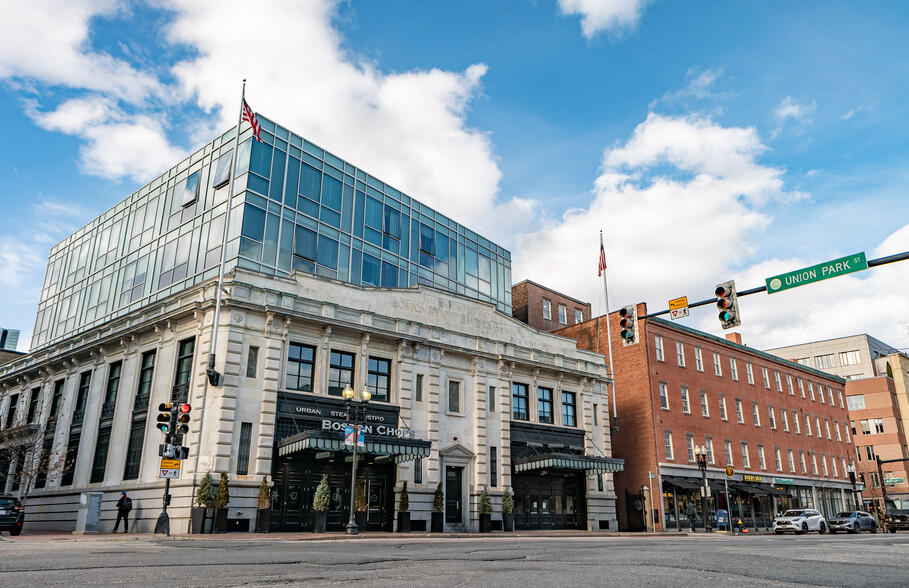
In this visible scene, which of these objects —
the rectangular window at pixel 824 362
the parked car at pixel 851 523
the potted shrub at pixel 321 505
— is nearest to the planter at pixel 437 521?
the potted shrub at pixel 321 505

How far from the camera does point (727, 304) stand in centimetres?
1733

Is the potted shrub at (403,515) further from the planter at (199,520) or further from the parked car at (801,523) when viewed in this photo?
the parked car at (801,523)

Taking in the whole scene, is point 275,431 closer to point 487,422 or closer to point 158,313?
point 158,313

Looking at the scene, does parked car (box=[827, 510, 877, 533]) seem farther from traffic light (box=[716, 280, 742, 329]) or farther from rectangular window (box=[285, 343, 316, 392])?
rectangular window (box=[285, 343, 316, 392])

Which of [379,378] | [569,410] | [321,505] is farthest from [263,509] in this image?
[569,410]

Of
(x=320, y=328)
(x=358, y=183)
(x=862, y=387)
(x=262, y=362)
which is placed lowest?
(x=262, y=362)

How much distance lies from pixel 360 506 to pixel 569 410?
17.9 meters

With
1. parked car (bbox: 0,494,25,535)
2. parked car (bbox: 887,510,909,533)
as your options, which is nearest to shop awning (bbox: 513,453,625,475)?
Answer: parked car (bbox: 887,510,909,533)

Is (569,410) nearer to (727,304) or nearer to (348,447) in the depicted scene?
(348,447)

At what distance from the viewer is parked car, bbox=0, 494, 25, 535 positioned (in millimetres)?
26312

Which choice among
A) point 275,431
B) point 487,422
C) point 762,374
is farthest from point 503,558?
point 762,374

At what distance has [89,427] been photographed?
Answer: 34562mm

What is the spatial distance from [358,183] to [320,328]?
1366 cm

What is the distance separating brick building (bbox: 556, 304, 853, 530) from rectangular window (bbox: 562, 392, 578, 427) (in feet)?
19.8
